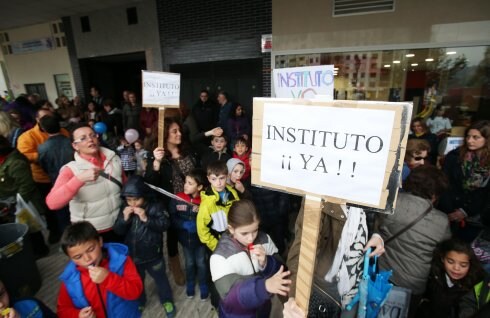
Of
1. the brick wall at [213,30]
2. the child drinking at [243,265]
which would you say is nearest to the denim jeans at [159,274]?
the child drinking at [243,265]

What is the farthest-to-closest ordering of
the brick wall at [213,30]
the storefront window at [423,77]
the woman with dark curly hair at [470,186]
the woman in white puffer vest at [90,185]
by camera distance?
1. the brick wall at [213,30]
2. the storefront window at [423,77]
3. the woman with dark curly hair at [470,186]
4. the woman in white puffer vest at [90,185]

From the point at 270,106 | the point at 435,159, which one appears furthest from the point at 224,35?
the point at 270,106

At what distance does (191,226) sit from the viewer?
8.64 ft

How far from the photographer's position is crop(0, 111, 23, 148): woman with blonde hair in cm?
385

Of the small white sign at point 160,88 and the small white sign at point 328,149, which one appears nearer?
the small white sign at point 328,149

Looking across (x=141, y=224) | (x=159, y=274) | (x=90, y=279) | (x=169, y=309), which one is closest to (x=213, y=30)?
(x=141, y=224)

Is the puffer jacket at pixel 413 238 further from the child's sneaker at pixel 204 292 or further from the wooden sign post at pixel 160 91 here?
the wooden sign post at pixel 160 91

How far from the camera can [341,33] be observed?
6277mm

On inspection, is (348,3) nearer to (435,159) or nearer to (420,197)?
(435,159)

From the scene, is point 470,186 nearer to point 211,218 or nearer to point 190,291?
point 211,218

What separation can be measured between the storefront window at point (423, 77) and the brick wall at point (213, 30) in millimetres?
1366

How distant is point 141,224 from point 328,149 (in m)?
1.98

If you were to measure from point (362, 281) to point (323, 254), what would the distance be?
0.31 metres

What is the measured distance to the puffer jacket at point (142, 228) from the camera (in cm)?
241
